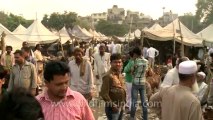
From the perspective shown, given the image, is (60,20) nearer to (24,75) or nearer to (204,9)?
(204,9)

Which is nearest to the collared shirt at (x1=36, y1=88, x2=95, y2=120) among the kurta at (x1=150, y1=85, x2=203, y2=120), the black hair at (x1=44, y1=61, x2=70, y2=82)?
the black hair at (x1=44, y1=61, x2=70, y2=82)

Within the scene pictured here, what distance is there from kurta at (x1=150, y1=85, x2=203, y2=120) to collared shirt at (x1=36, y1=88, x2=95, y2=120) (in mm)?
1133

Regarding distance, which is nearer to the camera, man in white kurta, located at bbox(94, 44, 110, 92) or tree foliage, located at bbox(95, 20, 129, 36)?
man in white kurta, located at bbox(94, 44, 110, 92)

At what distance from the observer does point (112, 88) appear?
23.4ft

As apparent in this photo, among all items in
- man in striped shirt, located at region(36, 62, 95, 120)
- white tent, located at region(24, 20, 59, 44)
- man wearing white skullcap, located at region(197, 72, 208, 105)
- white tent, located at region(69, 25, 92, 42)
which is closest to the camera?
man in striped shirt, located at region(36, 62, 95, 120)

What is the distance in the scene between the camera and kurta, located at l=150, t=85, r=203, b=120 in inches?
173

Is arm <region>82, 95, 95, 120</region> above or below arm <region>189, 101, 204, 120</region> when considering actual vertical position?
above

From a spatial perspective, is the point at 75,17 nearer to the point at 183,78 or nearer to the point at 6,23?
the point at 6,23

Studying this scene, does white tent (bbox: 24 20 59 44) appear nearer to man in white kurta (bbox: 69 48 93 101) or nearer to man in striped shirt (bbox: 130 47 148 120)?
man in striped shirt (bbox: 130 47 148 120)

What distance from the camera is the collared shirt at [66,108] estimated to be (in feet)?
11.9

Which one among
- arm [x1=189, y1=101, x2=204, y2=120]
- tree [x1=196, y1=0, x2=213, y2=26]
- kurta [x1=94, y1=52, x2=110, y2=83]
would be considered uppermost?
tree [x1=196, y1=0, x2=213, y2=26]

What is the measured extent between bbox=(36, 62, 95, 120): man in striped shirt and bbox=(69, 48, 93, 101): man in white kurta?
407 centimetres

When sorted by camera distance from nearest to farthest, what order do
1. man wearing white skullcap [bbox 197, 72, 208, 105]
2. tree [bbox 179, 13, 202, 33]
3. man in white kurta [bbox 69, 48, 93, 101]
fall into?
man wearing white skullcap [bbox 197, 72, 208, 105] → man in white kurta [bbox 69, 48, 93, 101] → tree [bbox 179, 13, 202, 33]

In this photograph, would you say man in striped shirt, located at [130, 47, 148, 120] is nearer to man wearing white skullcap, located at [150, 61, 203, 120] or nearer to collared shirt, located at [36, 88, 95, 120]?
man wearing white skullcap, located at [150, 61, 203, 120]
